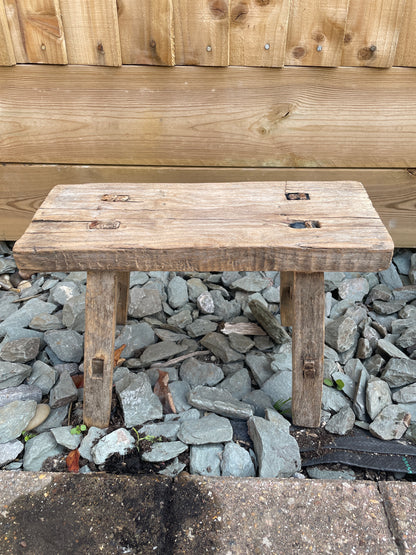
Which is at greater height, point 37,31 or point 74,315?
point 37,31

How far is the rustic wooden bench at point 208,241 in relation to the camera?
1.45 meters

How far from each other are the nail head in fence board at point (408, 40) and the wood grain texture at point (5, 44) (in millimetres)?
1675

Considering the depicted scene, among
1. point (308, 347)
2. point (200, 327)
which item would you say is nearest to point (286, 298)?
point (200, 327)

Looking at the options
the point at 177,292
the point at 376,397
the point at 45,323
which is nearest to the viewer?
the point at 376,397

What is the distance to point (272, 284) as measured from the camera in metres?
2.59

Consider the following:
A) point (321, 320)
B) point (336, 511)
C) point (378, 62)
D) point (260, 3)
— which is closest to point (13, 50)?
point (260, 3)

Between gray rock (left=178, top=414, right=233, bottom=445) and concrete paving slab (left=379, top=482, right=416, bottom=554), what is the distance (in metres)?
0.50

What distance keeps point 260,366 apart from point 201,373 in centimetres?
24

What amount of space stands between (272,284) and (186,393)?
892 mm

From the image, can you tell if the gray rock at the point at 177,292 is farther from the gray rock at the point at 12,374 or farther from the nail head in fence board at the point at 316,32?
the nail head in fence board at the point at 316,32

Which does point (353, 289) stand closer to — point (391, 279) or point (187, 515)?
point (391, 279)

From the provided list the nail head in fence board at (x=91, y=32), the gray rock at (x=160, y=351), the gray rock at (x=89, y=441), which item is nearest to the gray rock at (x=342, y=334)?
the gray rock at (x=160, y=351)

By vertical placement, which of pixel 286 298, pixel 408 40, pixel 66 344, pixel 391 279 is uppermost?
pixel 408 40

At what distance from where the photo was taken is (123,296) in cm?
217
